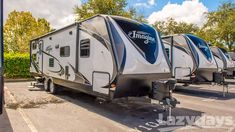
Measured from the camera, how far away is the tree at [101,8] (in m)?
29.2

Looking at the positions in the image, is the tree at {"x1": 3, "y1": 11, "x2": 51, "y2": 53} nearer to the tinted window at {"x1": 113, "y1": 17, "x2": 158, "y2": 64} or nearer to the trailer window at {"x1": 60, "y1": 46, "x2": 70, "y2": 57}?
the trailer window at {"x1": 60, "y1": 46, "x2": 70, "y2": 57}

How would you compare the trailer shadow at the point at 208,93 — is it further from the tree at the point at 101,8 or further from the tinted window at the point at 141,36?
the tree at the point at 101,8

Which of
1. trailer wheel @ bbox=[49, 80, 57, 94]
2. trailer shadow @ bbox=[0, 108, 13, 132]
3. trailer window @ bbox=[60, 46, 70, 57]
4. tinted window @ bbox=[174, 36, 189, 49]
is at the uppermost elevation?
tinted window @ bbox=[174, 36, 189, 49]

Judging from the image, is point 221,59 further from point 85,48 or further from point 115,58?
point 115,58

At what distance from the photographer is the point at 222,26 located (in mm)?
29109

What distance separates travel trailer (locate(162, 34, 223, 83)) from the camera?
A: 12102mm

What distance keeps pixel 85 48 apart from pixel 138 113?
2874mm

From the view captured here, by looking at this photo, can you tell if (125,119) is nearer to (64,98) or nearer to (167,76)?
(167,76)

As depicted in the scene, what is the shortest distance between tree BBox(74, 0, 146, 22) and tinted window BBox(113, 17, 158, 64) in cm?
2167

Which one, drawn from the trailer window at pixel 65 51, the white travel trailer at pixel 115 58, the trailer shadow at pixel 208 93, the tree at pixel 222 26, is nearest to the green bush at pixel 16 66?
the trailer window at pixel 65 51

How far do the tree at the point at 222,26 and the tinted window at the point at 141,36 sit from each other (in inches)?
935

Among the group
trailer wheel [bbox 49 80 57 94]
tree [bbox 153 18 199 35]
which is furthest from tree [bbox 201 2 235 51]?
trailer wheel [bbox 49 80 57 94]

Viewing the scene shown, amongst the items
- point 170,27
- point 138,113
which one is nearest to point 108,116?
point 138,113

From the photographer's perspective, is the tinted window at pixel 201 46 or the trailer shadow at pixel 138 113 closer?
the trailer shadow at pixel 138 113
